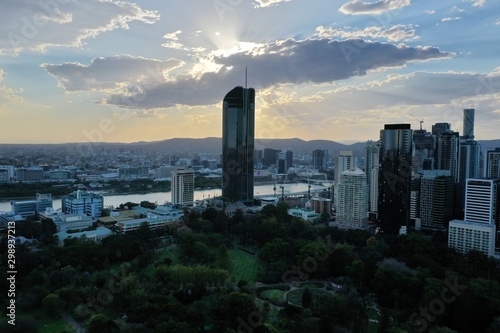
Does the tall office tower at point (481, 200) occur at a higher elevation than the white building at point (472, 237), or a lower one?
higher

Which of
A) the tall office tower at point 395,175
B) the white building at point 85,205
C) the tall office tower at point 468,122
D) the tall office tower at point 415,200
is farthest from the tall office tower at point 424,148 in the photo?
the white building at point 85,205

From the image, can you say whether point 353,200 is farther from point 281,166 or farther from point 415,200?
point 281,166

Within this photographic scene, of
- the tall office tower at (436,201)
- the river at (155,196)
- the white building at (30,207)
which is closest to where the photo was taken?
the tall office tower at (436,201)

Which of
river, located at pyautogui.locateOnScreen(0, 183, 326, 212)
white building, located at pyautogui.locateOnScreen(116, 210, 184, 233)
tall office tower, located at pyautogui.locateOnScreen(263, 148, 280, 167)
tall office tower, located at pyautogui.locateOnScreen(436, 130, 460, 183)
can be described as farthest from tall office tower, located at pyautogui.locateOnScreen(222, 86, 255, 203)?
tall office tower, located at pyautogui.locateOnScreen(263, 148, 280, 167)

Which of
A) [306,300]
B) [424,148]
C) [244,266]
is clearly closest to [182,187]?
[244,266]

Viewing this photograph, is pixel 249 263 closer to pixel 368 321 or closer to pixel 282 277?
pixel 282 277

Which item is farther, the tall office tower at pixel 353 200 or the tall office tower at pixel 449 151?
the tall office tower at pixel 449 151

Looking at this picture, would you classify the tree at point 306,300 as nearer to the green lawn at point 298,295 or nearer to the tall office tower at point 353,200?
the green lawn at point 298,295

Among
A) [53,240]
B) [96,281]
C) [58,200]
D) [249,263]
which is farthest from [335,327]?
[58,200]

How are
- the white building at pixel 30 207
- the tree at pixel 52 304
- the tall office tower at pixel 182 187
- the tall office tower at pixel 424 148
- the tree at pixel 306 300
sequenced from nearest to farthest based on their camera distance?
the tree at pixel 52 304
the tree at pixel 306 300
the white building at pixel 30 207
the tall office tower at pixel 424 148
the tall office tower at pixel 182 187

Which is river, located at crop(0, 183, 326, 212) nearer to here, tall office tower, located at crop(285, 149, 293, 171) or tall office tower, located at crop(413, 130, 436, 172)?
tall office tower, located at crop(285, 149, 293, 171)

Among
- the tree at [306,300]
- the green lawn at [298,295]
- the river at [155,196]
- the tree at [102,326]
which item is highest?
the tree at [102,326]
